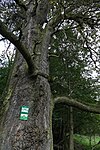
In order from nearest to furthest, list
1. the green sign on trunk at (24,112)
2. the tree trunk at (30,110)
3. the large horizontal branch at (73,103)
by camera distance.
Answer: the tree trunk at (30,110), the green sign on trunk at (24,112), the large horizontal branch at (73,103)

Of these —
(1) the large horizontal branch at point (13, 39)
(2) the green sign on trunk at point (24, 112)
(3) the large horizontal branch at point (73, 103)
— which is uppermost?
(1) the large horizontal branch at point (13, 39)

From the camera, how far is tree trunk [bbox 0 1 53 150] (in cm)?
224

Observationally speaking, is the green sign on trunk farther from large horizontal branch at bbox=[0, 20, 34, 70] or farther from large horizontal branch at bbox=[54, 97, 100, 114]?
large horizontal branch at bbox=[54, 97, 100, 114]

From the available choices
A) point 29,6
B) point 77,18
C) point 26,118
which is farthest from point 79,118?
point 26,118

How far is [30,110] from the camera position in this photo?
2488 mm

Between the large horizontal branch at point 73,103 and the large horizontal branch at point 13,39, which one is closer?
the large horizontal branch at point 13,39

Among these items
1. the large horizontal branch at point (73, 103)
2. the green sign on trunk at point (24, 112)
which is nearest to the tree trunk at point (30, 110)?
the green sign on trunk at point (24, 112)

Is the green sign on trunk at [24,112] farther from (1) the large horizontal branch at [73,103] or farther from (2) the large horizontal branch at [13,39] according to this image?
(1) the large horizontal branch at [73,103]

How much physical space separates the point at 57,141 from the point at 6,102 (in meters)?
5.42

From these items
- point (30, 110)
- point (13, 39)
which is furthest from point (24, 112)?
point (13, 39)

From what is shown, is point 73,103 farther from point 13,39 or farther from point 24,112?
point 13,39

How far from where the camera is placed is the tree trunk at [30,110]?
7.36 ft

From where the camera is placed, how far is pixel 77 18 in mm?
4816

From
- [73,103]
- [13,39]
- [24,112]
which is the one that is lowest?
[24,112]
